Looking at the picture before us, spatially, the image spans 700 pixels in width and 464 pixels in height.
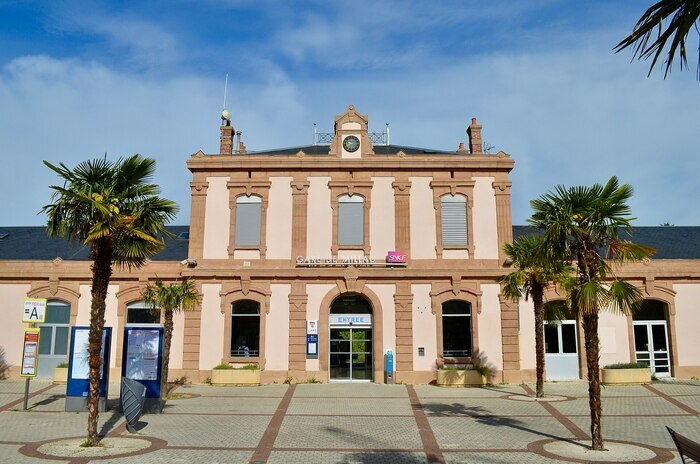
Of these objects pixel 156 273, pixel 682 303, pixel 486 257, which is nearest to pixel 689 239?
pixel 682 303

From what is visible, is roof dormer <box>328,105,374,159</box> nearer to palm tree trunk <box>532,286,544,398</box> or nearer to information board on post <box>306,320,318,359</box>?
information board on post <box>306,320,318,359</box>

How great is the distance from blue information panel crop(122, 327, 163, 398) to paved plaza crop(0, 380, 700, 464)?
49.2 inches

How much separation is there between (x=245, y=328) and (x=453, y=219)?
957 cm

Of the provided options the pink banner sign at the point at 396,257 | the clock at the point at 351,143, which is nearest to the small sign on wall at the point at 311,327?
the pink banner sign at the point at 396,257

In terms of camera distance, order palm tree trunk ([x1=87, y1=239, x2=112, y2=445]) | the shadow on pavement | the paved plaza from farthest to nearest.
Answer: the shadow on pavement < palm tree trunk ([x1=87, y1=239, x2=112, y2=445]) < the paved plaza

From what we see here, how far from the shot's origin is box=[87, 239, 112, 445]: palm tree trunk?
12.7 metres

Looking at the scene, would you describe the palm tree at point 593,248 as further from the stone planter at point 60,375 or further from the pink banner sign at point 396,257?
the stone planter at point 60,375

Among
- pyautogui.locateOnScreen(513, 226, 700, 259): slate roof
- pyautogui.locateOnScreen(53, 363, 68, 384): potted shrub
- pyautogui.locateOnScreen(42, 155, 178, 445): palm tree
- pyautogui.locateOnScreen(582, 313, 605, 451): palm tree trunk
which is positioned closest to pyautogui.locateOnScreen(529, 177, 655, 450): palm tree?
pyautogui.locateOnScreen(582, 313, 605, 451): palm tree trunk

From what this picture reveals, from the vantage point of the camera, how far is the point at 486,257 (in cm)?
2538

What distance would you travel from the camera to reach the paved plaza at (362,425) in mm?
11852

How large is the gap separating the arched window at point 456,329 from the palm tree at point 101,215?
13.6 metres

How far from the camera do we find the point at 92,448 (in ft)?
40.3

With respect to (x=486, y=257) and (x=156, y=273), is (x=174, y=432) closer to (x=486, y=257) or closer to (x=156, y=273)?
(x=156, y=273)

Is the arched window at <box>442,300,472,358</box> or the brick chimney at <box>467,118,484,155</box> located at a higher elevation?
the brick chimney at <box>467,118,484,155</box>
